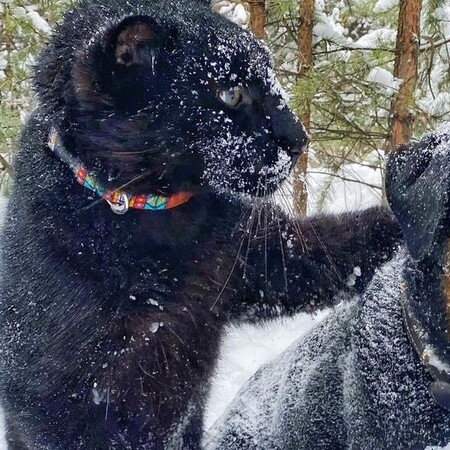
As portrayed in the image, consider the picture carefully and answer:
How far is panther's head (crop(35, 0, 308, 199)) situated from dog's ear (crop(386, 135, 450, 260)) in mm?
454

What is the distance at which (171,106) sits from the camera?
233 cm

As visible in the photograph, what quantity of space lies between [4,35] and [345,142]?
A: 3.53m

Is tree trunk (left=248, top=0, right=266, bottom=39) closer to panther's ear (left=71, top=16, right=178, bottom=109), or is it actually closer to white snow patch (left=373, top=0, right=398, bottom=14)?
white snow patch (left=373, top=0, right=398, bottom=14)

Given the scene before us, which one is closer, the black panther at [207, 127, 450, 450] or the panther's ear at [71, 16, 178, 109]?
the black panther at [207, 127, 450, 450]

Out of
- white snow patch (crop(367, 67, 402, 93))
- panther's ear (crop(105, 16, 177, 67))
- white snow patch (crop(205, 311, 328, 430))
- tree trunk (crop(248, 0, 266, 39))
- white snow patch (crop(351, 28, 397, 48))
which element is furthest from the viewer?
white snow patch (crop(351, 28, 397, 48))

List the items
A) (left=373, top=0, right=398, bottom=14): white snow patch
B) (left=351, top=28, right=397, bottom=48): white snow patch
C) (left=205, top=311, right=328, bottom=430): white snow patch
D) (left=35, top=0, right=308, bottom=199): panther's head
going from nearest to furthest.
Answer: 1. (left=35, top=0, right=308, bottom=199): panther's head
2. (left=205, top=311, right=328, bottom=430): white snow patch
3. (left=351, top=28, right=397, bottom=48): white snow patch
4. (left=373, top=0, right=398, bottom=14): white snow patch

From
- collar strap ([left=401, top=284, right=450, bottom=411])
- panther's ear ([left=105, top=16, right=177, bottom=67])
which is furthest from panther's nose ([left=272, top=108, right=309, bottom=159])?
collar strap ([left=401, top=284, right=450, bottom=411])

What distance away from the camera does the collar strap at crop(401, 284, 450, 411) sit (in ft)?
6.15

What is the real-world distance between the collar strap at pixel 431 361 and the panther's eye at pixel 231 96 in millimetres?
853

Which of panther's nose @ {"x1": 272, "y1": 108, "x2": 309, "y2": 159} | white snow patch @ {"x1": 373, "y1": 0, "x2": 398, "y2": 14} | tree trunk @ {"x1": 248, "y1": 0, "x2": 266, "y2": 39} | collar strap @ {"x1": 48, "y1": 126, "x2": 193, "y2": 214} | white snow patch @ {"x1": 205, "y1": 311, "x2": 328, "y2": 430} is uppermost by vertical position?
white snow patch @ {"x1": 373, "y1": 0, "x2": 398, "y2": 14}

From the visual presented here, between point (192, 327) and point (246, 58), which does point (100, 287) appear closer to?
point (192, 327)

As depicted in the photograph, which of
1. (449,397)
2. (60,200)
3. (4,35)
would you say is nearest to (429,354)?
(449,397)

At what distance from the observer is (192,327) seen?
2621 mm

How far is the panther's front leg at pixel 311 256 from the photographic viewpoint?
2.70 meters
